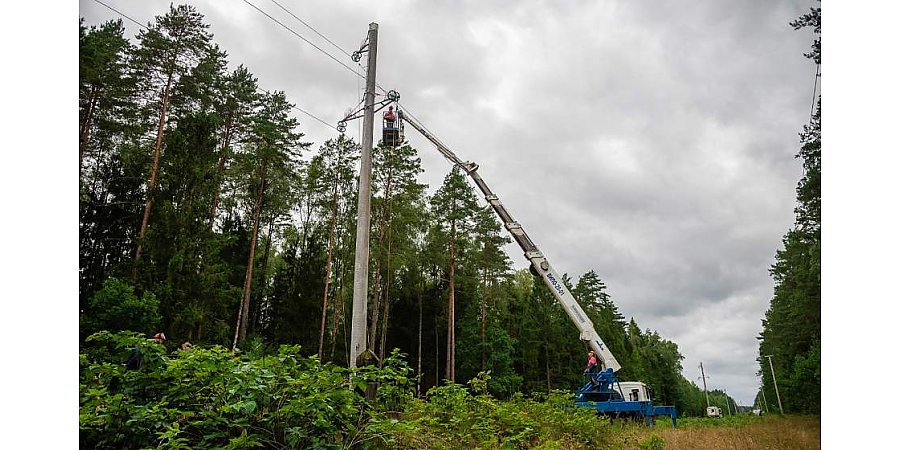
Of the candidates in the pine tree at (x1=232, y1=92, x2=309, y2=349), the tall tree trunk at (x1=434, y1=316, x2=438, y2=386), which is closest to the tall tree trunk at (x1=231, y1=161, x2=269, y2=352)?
the pine tree at (x1=232, y1=92, x2=309, y2=349)

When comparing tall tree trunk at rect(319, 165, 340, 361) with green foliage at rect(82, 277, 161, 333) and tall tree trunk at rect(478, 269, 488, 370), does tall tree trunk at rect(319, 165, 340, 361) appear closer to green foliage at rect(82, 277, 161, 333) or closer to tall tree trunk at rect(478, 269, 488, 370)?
tall tree trunk at rect(478, 269, 488, 370)

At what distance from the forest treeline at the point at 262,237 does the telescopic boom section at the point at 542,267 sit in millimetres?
2717

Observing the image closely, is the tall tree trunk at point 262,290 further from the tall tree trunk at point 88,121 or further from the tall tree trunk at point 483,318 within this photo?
the tall tree trunk at point 88,121

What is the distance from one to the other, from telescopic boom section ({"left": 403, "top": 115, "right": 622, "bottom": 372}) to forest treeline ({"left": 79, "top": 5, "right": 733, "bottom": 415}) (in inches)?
107

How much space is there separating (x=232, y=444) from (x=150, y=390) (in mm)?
425

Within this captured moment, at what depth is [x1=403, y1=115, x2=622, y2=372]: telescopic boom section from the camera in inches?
298

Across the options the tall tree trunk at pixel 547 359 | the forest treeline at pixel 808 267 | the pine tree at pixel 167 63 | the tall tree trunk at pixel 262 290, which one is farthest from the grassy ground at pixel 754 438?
the tall tree trunk at pixel 547 359

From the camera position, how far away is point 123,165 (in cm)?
392

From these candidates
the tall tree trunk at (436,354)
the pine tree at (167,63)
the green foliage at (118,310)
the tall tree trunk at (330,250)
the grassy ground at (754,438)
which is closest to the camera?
the grassy ground at (754,438)

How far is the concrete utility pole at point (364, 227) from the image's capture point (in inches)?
142
